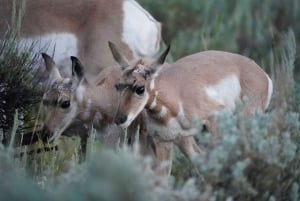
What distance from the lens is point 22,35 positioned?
286 inches

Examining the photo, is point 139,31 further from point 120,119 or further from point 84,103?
point 120,119

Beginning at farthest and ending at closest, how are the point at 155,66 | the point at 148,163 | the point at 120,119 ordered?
1. the point at 155,66
2. the point at 120,119
3. the point at 148,163

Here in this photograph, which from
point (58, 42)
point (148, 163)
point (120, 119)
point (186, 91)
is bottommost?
point (148, 163)

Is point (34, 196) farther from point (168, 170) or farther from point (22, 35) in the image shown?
point (22, 35)

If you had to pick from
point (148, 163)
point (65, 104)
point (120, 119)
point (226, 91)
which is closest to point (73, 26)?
point (65, 104)

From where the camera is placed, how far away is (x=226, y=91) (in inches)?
265

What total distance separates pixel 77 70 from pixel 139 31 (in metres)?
1.02

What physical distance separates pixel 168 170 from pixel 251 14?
680cm

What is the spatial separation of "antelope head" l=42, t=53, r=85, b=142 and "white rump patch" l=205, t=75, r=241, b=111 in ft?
2.84

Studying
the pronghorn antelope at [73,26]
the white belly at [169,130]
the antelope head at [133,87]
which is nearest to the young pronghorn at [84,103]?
the white belly at [169,130]

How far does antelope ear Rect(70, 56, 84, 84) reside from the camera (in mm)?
6418

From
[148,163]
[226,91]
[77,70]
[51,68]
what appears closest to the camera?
[148,163]

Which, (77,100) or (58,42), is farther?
(58,42)

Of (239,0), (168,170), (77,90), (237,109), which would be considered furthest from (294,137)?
(239,0)
